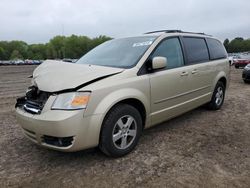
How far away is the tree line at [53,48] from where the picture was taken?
100 m

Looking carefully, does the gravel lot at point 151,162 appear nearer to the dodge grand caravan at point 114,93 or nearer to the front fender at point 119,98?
the dodge grand caravan at point 114,93

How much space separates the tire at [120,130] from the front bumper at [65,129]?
0.41ft

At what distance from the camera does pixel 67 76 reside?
324 cm

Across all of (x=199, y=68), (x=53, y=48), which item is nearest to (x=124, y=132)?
(x=199, y=68)

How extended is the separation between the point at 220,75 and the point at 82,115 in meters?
3.85

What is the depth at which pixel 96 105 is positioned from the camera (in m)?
3.04

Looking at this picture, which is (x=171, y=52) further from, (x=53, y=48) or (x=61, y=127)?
(x=53, y=48)

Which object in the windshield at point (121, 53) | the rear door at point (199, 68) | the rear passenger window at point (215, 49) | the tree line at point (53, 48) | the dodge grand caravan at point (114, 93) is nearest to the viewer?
the dodge grand caravan at point (114, 93)

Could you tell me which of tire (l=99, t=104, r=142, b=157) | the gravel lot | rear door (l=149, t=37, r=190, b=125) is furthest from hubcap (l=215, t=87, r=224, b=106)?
tire (l=99, t=104, r=142, b=157)

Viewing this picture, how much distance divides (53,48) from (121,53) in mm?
108610

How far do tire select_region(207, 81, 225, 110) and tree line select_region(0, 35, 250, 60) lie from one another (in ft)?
314

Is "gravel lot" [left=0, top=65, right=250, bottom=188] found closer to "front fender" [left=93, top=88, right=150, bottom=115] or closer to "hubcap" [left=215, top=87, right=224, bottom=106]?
"front fender" [left=93, top=88, right=150, bottom=115]

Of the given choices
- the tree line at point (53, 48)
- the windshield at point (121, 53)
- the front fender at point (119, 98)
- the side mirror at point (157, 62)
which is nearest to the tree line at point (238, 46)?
the tree line at point (53, 48)

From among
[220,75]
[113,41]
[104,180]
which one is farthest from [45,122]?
→ [220,75]
